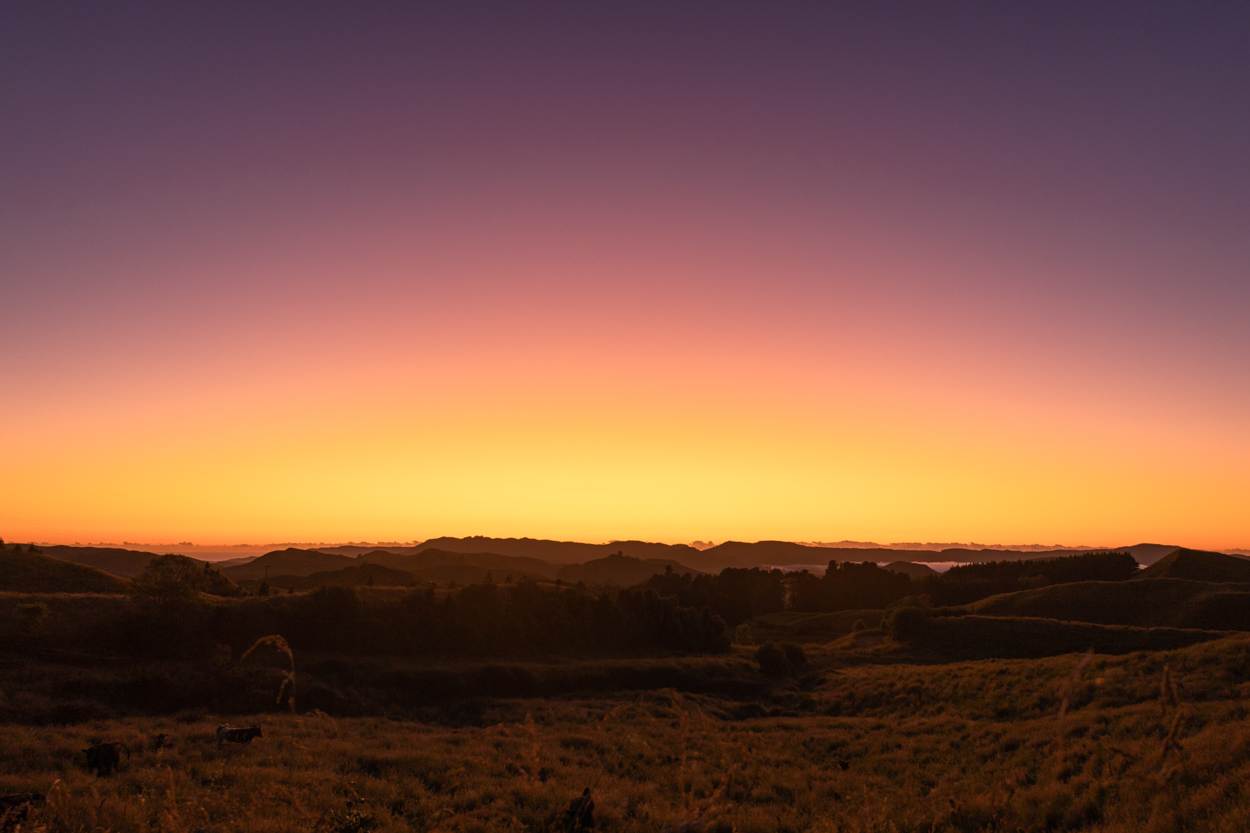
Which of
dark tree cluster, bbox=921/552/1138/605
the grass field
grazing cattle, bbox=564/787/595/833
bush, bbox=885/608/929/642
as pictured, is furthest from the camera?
dark tree cluster, bbox=921/552/1138/605

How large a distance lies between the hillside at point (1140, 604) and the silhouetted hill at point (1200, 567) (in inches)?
1182

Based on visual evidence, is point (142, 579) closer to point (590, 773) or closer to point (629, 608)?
point (629, 608)

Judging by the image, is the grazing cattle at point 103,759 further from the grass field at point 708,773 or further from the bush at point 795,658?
the bush at point 795,658

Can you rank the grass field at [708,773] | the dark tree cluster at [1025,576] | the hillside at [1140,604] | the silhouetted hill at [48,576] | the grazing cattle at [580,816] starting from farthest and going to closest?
the dark tree cluster at [1025,576], the hillside at [1140,604], the silhouetted hill at [48,576], the grazing cattle at [580,816], the grass field at [708,773]

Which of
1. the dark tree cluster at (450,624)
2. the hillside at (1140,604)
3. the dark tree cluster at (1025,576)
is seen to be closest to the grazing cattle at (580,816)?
the dark tree cluster at (450,624)

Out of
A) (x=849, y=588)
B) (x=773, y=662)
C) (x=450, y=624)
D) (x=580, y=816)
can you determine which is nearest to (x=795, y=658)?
(x=773, y=662)

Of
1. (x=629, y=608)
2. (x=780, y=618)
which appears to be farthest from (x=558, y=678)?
(x=780, y=618)

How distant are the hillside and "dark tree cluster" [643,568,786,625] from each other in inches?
1504

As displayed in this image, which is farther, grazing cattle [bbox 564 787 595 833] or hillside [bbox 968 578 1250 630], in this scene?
hillside [bbox 968 578 1250 630]

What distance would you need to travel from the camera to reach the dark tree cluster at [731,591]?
124 m

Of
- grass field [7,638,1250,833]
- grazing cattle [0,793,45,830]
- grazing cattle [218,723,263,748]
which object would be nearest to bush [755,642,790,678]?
grass field [7,638,1250,833]

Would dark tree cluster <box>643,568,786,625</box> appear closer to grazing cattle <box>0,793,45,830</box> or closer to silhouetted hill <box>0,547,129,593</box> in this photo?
silhouetted hill <box>0,547,129,593</box>

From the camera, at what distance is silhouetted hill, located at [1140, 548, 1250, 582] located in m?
125

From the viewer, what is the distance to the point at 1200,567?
12900cm
